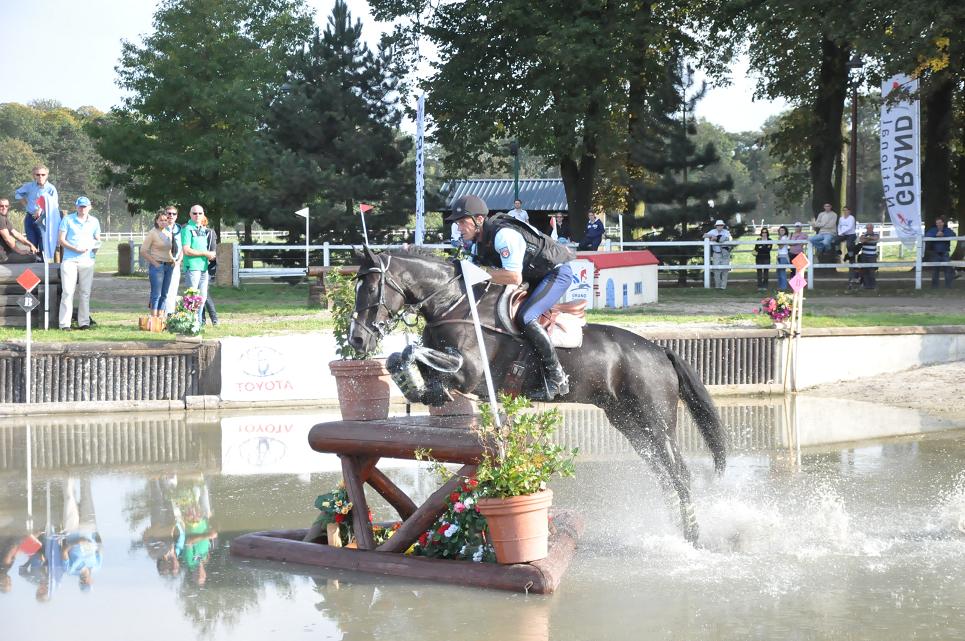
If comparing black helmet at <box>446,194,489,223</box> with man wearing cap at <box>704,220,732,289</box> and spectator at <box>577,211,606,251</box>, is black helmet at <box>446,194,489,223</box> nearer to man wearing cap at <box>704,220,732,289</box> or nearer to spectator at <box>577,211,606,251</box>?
spectator at <box>577,211,606,251</box>

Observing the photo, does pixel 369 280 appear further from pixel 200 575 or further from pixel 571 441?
pixel 571 441

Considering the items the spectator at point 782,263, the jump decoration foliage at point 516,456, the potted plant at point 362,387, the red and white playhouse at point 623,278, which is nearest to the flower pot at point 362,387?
the potted plant at point 362,387

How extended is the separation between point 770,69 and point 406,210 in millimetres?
11087

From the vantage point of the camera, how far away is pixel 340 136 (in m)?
29.7

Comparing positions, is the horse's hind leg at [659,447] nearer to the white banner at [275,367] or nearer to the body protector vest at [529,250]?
the body protector vest at [529,250]

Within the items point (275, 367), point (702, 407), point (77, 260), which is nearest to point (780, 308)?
point (275, 367)

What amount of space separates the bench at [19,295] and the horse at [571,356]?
33.2 ft

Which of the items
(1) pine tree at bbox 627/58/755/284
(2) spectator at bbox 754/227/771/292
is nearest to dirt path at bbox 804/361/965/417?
(2) spectator at bbox 754/227/771/292

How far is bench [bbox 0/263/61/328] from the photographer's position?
16188mm

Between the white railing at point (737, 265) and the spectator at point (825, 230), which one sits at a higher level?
the spectator at point (825, 230)

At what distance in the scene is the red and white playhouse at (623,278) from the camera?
20312mm

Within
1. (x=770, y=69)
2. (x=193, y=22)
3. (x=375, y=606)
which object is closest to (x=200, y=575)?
(x=375, y=606)

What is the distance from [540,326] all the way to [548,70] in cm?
2076

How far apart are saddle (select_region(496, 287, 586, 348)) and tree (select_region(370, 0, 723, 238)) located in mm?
18753
